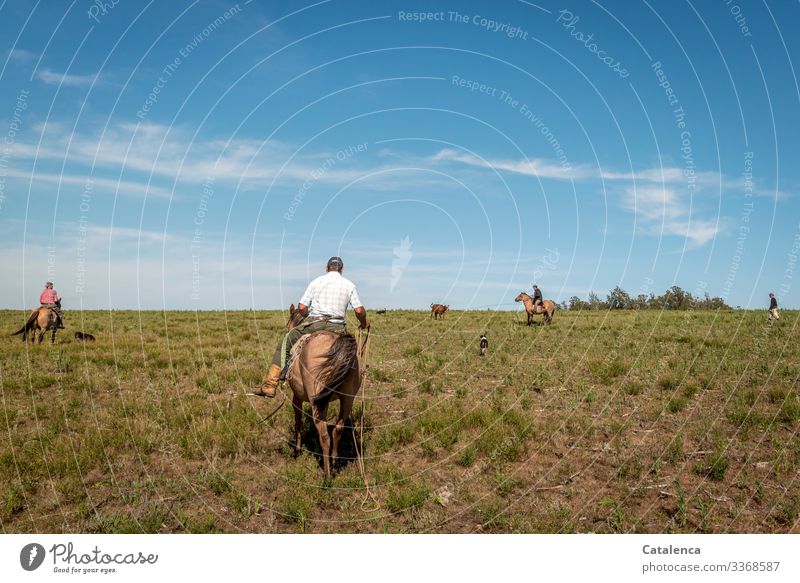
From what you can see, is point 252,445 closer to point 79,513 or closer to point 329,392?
point 329,392

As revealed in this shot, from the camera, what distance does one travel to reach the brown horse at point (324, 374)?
28.6ft

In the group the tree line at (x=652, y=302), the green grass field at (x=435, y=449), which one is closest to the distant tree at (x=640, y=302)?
the tree line at (x=652, y=302)

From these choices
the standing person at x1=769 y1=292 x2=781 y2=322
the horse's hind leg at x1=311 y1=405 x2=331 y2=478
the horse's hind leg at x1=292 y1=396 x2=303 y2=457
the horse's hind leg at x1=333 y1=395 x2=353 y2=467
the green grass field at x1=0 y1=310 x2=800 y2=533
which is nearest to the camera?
the green grass field at x1=0 y1=310 x2=800 y2=533

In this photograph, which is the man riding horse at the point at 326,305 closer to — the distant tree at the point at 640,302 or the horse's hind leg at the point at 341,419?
the horse's hind leg at the point at 341,419

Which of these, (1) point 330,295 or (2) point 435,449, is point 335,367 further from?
(2) point 435,449

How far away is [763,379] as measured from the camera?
44.7 feet

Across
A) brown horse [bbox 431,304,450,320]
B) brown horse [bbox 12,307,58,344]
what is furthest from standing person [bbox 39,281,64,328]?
brown horse [bbox 431,304,450,320]

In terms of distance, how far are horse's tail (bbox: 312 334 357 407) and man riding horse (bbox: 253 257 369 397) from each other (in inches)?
12.8

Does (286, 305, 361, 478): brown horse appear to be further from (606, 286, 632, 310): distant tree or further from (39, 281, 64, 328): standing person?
(606, 286, 632, 310): distant tree

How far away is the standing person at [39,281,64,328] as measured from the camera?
22.9 m

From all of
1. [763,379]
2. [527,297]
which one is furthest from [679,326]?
[763,379]

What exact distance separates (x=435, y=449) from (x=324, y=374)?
275 centimetres

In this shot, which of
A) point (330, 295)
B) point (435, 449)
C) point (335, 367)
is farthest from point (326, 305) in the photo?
point (435, 449)

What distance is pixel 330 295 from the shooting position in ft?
30.9
